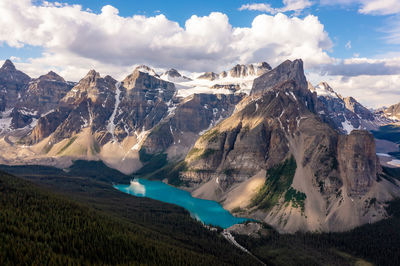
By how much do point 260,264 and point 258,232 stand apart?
41.4m

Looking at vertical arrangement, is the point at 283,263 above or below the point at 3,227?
below

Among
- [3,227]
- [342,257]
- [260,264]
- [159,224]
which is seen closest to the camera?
[3,227]

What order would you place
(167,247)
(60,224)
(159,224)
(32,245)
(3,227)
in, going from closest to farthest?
(32,245)
(3,227)
(60,224)
(167,247)
(159,224)

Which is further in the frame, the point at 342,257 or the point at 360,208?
the point at 360,208

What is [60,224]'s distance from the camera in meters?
92.3

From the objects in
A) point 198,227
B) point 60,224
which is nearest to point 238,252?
point 198,227

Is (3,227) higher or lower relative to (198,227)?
higher

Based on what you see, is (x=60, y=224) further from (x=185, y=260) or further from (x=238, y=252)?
(x=238, y=252)

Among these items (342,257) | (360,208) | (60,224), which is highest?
(60,224)

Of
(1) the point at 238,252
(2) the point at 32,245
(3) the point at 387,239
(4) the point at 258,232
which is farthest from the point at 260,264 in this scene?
(2) the point at 32,245

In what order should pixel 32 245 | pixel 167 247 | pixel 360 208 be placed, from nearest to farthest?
1. pixel 32 245
2. pixel 167 247
3. pixel 360 208

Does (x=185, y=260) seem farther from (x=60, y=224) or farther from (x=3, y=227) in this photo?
(x=3, y=227)

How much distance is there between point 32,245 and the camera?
73.4 meters

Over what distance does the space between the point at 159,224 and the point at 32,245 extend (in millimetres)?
88554
